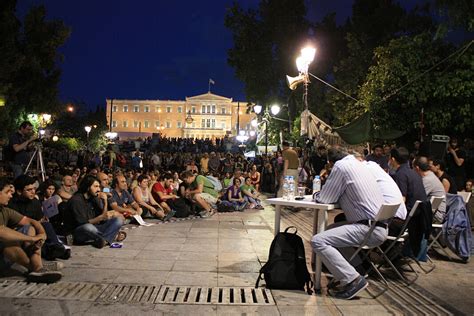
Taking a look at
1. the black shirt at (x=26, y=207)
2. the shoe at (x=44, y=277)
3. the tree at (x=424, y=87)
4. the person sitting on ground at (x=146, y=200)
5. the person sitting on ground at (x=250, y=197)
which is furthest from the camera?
the person sitting on ground at (x=250, y=197)

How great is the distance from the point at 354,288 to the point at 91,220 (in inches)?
170

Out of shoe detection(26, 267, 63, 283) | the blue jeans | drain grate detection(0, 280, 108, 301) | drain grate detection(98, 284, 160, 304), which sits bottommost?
drain grate detection(98, 284, 160, 304)

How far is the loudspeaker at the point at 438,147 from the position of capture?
9.93m

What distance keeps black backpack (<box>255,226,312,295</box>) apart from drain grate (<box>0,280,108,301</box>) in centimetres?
176

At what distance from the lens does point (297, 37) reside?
30.0m

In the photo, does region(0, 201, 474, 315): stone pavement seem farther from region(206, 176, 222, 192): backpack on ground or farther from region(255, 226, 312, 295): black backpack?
region(206, 176, 222, 192): backpack on ground

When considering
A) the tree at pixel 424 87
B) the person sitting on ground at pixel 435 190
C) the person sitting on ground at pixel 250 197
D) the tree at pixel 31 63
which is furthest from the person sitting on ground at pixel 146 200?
the tree at pixel 31 63

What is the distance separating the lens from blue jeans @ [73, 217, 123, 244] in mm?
6859

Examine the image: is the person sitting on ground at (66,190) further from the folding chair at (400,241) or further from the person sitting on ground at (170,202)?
the folding chair at (400,241)

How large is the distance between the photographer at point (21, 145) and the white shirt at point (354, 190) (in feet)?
20.3

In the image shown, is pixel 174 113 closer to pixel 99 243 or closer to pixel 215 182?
pixel 215 182

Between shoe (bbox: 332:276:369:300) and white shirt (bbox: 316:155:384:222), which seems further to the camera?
white shirt (bbox: 316:155:384:222)

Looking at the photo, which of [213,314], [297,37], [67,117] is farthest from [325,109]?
[67,117]

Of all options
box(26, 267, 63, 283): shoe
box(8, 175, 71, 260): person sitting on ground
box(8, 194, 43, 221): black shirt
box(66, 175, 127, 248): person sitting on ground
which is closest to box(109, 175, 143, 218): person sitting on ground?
box(66, 175, 127, 248): person sitting on ground
